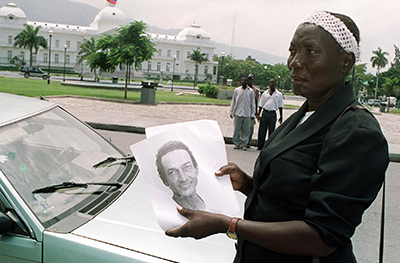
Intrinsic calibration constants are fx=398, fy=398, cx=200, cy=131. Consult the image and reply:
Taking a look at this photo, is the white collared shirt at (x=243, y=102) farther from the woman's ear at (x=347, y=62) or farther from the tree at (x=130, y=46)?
the tree at (x=130, y=46)

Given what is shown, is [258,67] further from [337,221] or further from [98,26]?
[337,221]

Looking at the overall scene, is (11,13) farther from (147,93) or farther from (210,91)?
(147,93)

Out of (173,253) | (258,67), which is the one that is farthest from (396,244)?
(258,67)

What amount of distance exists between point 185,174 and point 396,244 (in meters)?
3.88

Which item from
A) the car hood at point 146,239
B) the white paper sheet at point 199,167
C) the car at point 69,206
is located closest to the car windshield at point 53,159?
the car at point 69,206

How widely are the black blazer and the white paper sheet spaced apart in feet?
0.47

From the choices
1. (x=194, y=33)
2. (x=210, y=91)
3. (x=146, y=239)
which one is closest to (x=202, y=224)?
(x=146, y=239)

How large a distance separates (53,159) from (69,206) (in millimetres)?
597

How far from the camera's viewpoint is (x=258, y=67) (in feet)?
339

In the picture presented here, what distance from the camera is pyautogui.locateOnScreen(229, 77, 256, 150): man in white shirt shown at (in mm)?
9273

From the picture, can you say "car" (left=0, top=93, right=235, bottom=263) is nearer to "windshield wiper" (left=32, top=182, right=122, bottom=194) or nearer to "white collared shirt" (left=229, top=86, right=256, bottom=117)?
"windshield wiper" (left=32, top=182, right=122, bottom=194)

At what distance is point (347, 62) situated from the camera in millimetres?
1333

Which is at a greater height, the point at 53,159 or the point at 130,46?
the point at 130,46

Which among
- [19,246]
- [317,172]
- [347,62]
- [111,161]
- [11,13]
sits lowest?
[19,246]
